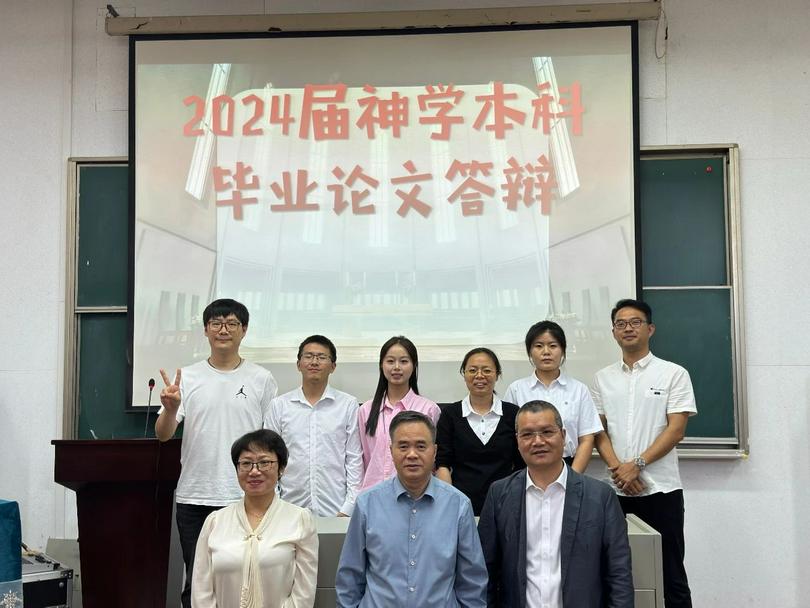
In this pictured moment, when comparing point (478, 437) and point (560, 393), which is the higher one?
point (560, 393)

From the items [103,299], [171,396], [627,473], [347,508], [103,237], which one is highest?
[103,237]

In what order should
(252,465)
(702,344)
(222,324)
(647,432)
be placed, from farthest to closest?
(702,344), (647,432), (222,324), (252,465)

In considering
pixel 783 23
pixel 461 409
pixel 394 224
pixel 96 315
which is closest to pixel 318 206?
pixel 394 224

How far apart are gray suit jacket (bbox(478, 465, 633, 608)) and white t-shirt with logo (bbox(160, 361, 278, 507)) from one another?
113 cm

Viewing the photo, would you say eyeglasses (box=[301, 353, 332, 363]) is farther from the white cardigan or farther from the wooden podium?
the white cardigan

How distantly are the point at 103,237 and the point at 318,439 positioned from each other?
181cm

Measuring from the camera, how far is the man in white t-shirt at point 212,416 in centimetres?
322

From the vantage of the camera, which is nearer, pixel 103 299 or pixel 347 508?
pixel 347 508

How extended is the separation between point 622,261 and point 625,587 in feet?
6.70

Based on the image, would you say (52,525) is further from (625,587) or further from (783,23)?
(783,23)

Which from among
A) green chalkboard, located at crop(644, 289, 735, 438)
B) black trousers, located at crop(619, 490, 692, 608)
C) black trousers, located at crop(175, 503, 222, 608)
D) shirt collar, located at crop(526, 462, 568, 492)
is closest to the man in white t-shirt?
black trousers, located at crop(175, 503, 222, 608)

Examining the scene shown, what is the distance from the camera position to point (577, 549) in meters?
2.42

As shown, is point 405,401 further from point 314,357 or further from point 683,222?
point 683,222

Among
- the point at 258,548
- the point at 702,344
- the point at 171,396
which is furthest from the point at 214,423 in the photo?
the point at 702,344
